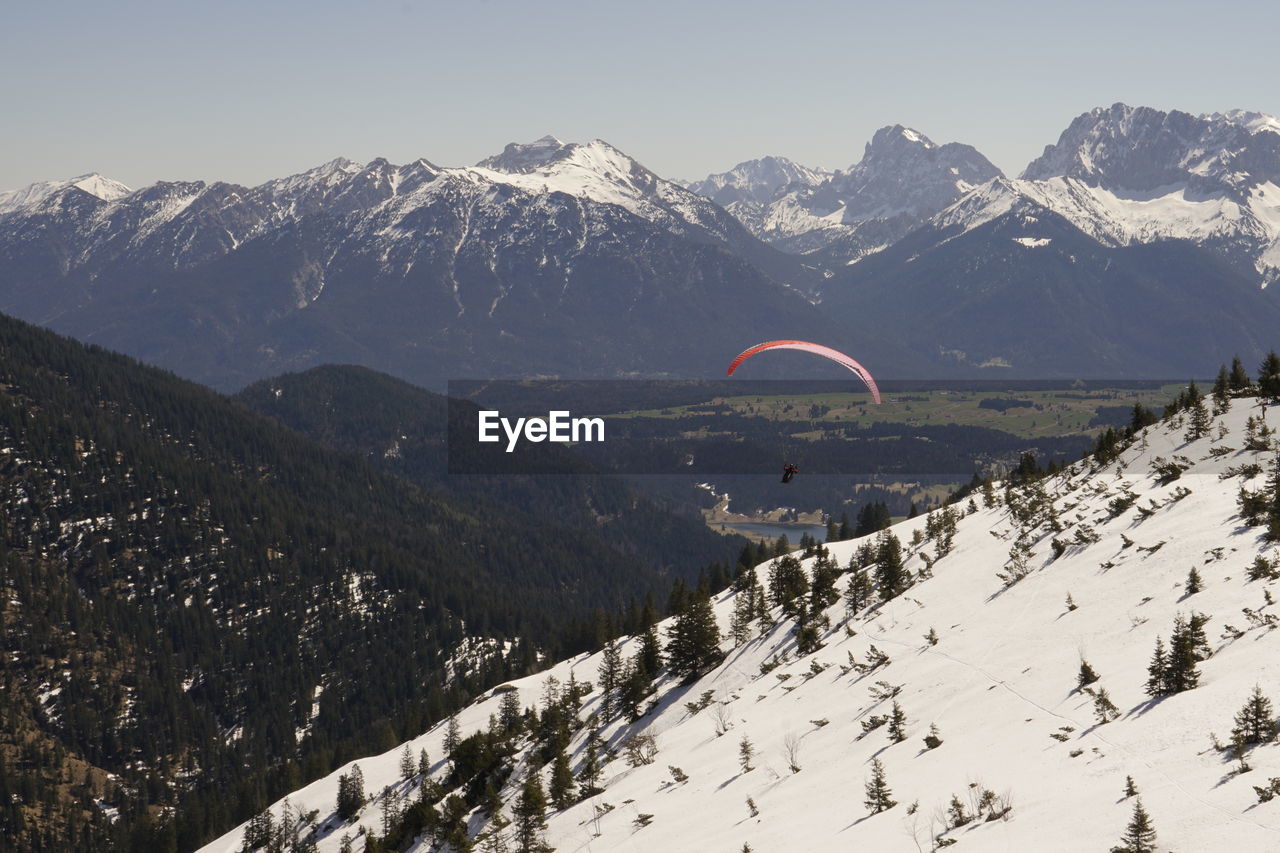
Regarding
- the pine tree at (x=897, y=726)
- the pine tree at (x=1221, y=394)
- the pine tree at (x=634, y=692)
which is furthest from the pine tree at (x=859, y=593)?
the pine tree at (x=1221, y=394)

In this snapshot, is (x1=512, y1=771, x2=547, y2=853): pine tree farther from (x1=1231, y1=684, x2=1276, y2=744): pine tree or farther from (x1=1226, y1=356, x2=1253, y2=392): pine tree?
(x1=1226, y1=356, x2=1253, y2=392): pine tree

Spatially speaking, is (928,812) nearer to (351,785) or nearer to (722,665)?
(722,665)

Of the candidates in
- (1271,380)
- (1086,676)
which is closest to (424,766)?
(1086,676)

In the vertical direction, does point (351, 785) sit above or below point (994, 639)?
below

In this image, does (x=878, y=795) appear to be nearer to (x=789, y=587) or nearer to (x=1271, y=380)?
(x=789, y=587)

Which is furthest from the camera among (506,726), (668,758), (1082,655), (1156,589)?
(506,726)

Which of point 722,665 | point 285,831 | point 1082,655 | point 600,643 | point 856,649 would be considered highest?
point 1082,655

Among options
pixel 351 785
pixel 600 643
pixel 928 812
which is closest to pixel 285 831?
pixel 351 785
